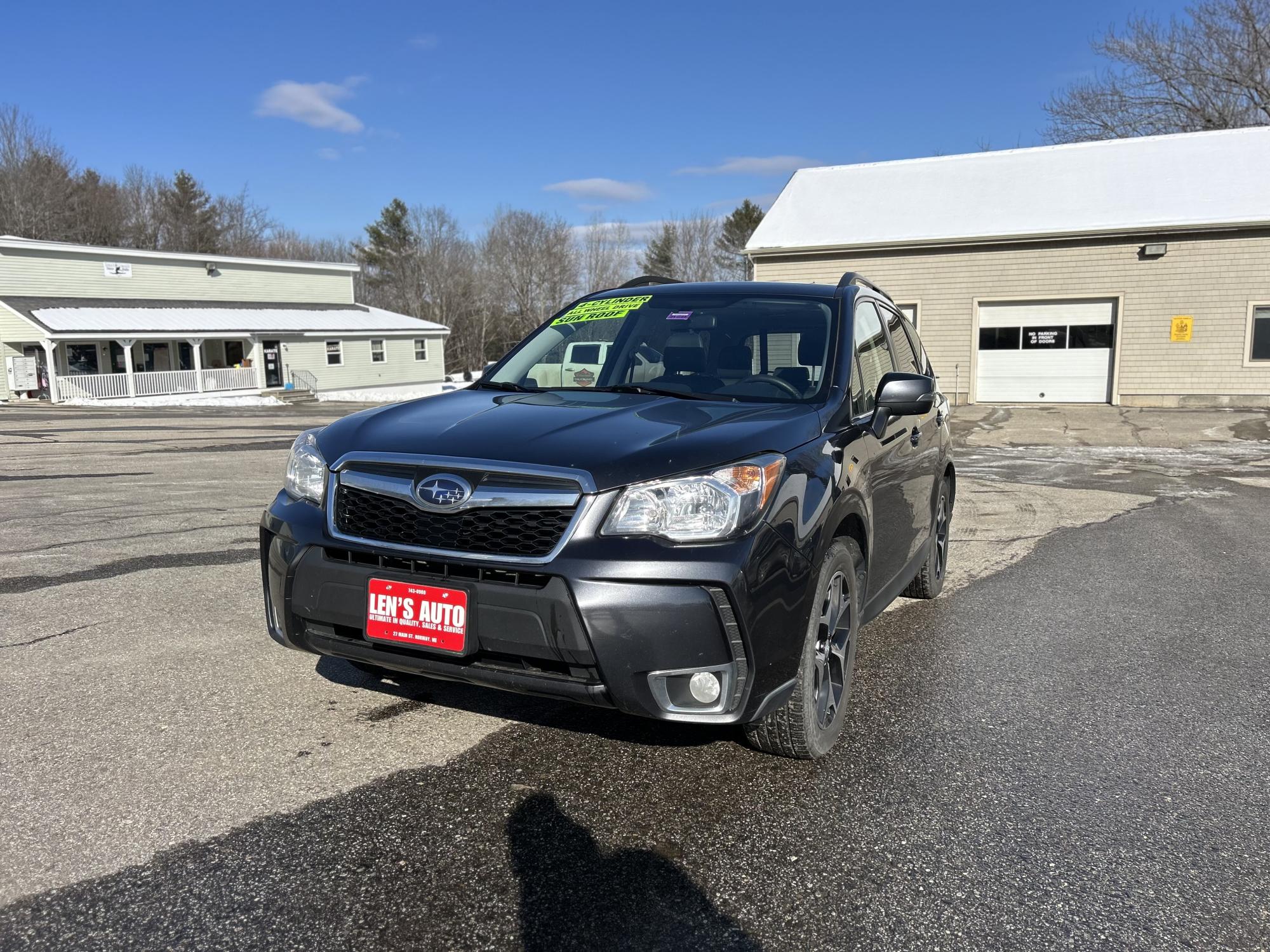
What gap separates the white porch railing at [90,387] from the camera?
107 feet

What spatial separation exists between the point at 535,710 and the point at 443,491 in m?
1.32

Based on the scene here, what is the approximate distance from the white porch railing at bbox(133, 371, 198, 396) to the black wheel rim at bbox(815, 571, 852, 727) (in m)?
36.0

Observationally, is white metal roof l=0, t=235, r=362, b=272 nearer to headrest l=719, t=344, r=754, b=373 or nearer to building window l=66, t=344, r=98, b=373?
building window l=66, t=344, r=98, b=373

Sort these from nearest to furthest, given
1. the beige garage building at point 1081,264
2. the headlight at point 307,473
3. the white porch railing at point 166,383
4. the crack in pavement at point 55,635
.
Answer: the headlight at point 307,473, the crack in pavement at point 55,635, the beige garage building at point 1081,264, the white porch railing at point 166,383

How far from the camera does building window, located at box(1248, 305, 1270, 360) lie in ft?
68.6

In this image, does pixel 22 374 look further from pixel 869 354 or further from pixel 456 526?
pixel 456 526

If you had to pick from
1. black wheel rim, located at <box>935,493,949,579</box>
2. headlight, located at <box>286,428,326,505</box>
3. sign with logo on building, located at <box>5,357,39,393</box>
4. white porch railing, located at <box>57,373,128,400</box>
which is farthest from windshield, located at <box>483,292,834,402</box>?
sign with logo on building, located at <box>5,357,39,393</box>

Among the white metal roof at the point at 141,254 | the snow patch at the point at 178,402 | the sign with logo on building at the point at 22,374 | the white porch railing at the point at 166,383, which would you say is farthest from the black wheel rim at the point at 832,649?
the white metal roof at the point at 141,254

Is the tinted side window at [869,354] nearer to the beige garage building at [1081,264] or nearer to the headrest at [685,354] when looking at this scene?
the headrest at [685,354]

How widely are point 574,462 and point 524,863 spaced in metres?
1.20

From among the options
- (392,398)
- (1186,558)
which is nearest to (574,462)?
(1186,558)

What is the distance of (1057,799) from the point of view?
10.3 feet

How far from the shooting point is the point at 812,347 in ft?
13.1

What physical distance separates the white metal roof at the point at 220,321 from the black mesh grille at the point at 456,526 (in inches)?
1354
